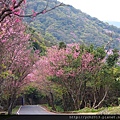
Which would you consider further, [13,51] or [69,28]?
[69,28]

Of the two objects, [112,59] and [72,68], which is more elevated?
[112,59]

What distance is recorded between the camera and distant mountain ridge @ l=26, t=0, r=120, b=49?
78394 mm

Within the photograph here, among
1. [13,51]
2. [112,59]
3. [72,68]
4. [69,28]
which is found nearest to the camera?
[13,51]

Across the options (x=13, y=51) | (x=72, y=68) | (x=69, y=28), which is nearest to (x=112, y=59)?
(x=72, y=68)

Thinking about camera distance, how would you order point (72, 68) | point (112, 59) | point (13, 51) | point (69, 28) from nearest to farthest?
1. point (13, 51)
2. point (72, 68)
3. point (112, 59)
4. point (69, 28)

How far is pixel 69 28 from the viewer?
90438 millimetres

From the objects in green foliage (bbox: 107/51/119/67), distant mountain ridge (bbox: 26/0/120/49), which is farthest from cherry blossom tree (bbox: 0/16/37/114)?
distant mountain ridge (bbox: 26/0/120/49)

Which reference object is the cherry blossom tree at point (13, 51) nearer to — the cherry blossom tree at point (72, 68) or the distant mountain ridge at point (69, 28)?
the cherry blossom tree at point (72, 68)

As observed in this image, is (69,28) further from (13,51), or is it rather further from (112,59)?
(13,51)

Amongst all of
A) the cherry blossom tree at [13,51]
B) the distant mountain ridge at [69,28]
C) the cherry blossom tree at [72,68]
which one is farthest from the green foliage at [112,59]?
the distant mountain ridge at [69,28]

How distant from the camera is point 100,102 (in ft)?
89.2

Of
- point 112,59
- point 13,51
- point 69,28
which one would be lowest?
point 112,59

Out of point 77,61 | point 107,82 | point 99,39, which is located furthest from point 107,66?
point 99,39

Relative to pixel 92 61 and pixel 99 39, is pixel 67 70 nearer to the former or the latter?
pixel 92 61
